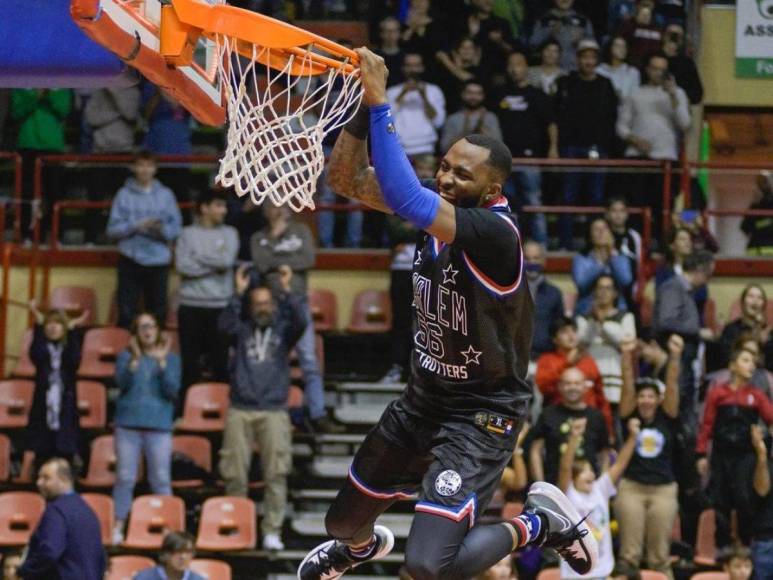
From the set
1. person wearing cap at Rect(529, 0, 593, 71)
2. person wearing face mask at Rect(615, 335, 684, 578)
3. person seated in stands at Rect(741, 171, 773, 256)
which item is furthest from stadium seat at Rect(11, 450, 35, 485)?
person seated in stands at Rect(741, 171, 773, 256)

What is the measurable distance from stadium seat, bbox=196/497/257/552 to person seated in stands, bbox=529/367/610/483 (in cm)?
250

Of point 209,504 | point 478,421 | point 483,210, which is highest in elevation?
point 483,210

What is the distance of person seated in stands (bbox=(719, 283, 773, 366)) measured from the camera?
14594 mm

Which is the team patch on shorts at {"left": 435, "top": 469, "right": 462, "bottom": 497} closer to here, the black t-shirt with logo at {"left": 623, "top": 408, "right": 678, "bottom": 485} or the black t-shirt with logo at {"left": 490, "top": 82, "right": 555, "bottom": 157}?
the black t-shirt with logo at {"left": 623, "top": 408, "right": 678, "bottom": 485}

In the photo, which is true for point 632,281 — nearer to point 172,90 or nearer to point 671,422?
point 671,422

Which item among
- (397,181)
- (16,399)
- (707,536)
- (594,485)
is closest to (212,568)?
(594,485)

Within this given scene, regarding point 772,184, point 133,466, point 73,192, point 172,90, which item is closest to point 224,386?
point 133,466

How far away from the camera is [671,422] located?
1355 cm

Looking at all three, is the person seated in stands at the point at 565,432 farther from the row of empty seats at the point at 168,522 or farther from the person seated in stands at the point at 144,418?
the person seated in stands at the point at 144,418

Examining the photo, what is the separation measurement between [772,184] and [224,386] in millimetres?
6610

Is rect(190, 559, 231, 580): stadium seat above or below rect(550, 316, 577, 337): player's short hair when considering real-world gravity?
below

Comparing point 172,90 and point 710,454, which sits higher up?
point 172,90

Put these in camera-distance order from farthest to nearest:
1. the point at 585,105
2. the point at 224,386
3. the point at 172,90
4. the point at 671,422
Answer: the point at 585,105
the point at 224,386
the point at 671,422
the point at 172,90

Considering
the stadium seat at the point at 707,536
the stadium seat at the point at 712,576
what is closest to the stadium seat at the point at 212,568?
the stadium seat at the point at 712,576
